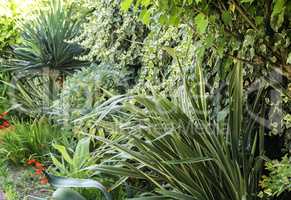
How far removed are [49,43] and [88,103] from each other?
1.64m

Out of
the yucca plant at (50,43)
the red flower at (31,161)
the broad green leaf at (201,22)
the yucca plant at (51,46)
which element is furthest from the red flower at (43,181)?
the broad green leaf at (201,22)

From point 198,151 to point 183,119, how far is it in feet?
0.75

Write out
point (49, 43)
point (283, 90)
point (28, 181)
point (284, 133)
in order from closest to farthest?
1. point (283, 90)
2. point (284, 133)
3. point (28, 181)
4. point (49, 43)

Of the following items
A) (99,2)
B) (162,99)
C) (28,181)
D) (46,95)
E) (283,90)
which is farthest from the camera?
(46,95)

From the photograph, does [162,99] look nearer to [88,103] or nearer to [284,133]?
[284,133]

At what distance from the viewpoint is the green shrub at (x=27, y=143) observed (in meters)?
4.47

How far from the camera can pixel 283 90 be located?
2.55 metres

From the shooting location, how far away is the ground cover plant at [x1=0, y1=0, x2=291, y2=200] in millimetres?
2477

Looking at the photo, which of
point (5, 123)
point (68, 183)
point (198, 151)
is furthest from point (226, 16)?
point (5, 123)

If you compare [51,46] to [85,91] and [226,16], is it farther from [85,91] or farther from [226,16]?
[226,16]

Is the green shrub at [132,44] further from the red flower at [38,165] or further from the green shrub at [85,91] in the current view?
the red flower at [38,165]

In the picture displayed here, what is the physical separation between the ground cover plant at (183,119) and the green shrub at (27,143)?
0.03 ft

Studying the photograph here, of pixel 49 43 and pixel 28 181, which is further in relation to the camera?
pixel 49 43

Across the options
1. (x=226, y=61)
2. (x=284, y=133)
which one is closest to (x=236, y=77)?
(x=226, y=61)
